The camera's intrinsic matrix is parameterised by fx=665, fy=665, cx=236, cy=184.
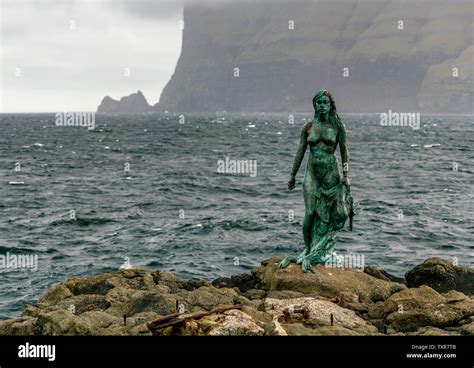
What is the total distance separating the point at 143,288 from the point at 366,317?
17.4ft

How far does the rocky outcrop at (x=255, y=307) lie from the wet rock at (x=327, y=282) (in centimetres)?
2

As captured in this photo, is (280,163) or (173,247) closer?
(173,247)

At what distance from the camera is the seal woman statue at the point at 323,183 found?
1414 centimetres

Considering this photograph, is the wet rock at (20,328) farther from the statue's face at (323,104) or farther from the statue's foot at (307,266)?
the statue's face at (323,104)

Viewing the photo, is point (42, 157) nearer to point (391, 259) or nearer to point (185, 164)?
point (185, 164)

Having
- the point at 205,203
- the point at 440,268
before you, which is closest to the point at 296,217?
the point at 205,203

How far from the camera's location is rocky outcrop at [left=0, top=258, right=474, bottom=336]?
10859 millimetres

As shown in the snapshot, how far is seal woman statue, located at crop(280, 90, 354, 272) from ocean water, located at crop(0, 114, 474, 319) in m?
8.27

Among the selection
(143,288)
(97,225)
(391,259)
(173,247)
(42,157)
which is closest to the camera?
(143,288)

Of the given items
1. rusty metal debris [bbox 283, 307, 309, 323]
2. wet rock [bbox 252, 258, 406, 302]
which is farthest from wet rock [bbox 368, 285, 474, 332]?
rusty metal debris [bbox 283, 307, 309, 323]

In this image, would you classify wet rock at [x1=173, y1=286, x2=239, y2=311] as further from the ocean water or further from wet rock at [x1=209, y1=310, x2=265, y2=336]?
the ocean water

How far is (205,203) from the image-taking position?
128 feet
